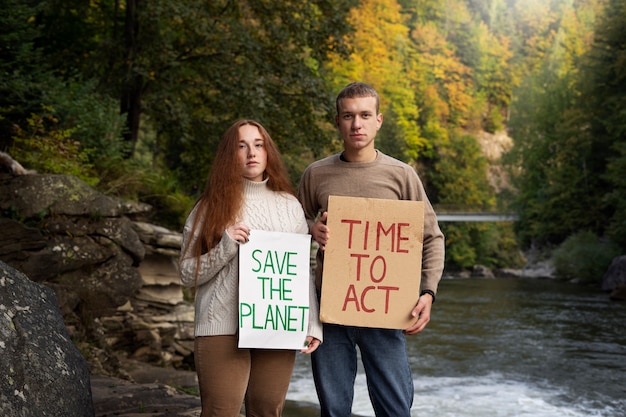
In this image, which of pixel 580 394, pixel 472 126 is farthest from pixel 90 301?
A: pixel 472 126

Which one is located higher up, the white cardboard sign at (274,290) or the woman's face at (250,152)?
the woman's face at (250,152)

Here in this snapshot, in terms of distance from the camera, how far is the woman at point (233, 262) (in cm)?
331

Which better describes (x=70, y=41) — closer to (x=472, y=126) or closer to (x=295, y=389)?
(x=295, y=389)

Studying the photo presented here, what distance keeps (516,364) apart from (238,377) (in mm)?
11873

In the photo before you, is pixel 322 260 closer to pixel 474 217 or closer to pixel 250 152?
pixel 250 152

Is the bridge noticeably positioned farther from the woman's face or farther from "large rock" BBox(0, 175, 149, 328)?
the woman's face

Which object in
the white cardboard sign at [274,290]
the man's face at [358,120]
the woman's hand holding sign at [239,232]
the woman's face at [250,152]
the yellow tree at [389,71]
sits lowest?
the white cardboard sign at [274,290]

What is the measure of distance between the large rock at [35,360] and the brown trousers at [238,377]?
64cm

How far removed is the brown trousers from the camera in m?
3.28

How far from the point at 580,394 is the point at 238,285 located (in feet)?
31.8

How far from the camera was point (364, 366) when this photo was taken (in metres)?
3.72

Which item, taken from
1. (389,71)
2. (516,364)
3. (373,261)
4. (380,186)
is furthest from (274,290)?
(389,71)

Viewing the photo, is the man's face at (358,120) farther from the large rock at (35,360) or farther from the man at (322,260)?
the large rock at (35,360)

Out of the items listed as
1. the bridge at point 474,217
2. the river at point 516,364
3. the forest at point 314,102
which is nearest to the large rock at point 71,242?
the forest at point 314,102
